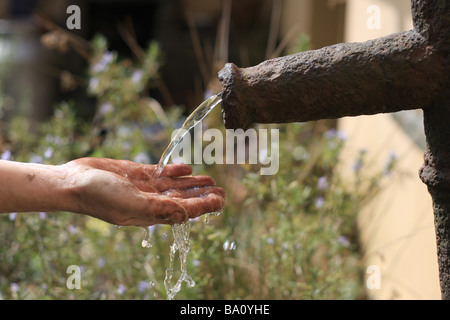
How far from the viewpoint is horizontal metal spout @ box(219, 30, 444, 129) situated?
4.96 ft

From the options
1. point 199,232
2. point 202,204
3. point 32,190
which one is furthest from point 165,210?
point 199,232

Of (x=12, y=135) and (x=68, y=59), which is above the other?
(x=68, y=59)

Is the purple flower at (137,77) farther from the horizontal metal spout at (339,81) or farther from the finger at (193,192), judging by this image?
the horizontal metal spout at (339,81)

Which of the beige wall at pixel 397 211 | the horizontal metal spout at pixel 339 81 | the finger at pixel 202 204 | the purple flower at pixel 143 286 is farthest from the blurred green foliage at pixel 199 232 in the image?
the horizontal metal spout at pixel 339 81

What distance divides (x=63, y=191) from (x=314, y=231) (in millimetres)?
1416

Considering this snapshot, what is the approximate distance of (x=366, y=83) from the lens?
1518mm

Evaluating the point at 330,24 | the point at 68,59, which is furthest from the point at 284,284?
the point at 68,59

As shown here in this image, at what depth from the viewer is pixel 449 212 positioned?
5.12ft

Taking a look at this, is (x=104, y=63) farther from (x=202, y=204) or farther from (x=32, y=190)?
(x=202, y=204)

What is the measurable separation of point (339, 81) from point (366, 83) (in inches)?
2.4

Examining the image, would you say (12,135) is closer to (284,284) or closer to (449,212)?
(284,284)
